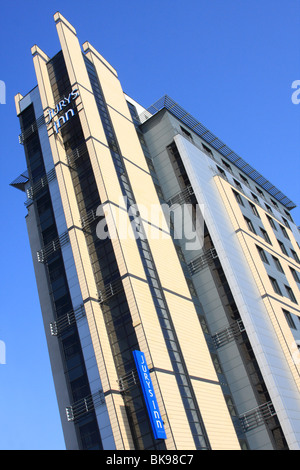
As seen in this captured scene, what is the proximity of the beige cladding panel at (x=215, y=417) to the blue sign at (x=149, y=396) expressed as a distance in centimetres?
615

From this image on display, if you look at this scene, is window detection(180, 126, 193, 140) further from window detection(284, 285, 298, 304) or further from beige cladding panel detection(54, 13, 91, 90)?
window detection(284, 285, 298, 304)

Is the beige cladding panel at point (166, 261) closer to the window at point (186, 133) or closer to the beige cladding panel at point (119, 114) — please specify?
the beige cladding panel at point (119, 114)

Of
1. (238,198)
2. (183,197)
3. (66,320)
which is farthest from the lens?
(238,198)

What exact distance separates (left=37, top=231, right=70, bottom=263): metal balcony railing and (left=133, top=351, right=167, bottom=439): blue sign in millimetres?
16861

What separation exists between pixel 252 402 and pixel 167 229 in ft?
67.3

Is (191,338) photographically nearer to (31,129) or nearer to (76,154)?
(76,154)

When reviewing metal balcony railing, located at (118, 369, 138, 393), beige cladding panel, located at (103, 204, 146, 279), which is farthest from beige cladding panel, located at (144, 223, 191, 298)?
metal balcony railing, located at (118, 369, 138, 393)

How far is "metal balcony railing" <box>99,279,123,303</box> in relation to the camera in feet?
165

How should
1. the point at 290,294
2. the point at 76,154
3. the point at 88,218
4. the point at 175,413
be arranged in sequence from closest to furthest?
the point at 175,413
the point at 88,218
the point at 76,154
the point at 290,294

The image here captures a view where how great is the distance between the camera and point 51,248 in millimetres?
57062

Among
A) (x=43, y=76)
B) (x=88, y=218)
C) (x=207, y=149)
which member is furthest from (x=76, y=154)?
(x=207, y=149)

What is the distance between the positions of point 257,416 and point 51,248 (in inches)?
1048

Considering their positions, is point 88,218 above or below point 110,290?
above

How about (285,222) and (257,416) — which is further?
(285,222)
